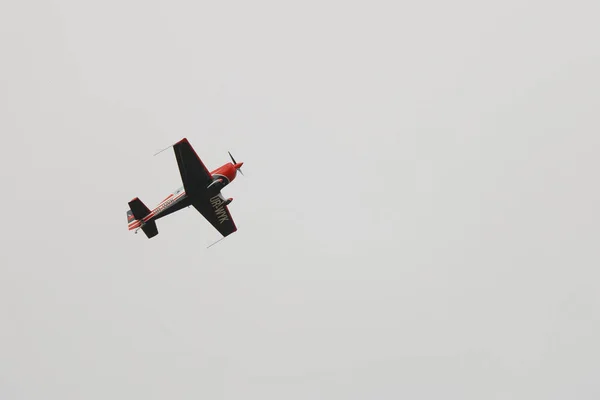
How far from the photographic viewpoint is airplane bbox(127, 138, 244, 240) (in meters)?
71.2

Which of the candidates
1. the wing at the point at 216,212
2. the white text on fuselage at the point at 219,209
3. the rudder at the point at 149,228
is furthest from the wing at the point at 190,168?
the rudder at the point at 149,228

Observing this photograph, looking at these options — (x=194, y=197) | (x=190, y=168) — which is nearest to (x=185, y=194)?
(x=194, y=197)

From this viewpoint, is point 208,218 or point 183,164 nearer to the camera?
point 183,164

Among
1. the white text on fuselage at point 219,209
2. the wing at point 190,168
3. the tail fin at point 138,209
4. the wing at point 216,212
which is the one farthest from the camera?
the white text on fuselage at point 219,209

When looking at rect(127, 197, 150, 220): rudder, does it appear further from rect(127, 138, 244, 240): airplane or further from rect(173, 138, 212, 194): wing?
rect(173, 138, 212, 194): wing

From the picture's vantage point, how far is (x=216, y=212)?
76250mm

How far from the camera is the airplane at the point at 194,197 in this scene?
71188 mm

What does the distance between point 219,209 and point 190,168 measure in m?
7.22

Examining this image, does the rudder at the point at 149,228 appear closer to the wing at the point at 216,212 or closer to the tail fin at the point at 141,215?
the tail fin at the point at 141,215

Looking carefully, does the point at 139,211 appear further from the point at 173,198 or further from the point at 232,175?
the point at 232,175

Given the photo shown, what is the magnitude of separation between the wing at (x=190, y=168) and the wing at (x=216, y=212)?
2016 millimetres

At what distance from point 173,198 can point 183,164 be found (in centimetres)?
537

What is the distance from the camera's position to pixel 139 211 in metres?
74.1

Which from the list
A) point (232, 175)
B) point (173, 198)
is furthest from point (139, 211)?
point (232, 175)
